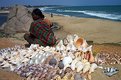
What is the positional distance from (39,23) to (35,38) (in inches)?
19.2

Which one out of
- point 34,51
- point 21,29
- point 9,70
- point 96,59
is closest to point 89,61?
point 96,59

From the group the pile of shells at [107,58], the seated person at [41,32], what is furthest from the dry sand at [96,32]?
the pile of shells at [107,58]

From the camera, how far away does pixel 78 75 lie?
7031 millimetres

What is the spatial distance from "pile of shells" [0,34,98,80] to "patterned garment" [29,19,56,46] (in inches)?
24.5

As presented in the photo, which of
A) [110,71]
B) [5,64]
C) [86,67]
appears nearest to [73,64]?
[86,67]

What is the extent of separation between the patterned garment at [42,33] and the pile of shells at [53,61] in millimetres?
622

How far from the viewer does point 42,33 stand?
9.28 m

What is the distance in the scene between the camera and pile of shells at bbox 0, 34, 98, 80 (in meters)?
7.21

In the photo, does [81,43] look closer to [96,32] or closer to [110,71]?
[110,71]

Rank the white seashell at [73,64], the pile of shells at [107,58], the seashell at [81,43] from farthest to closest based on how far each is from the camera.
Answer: the seashell at [81,43]
the pile of shells at [107,58]
the white seashell at [73,64]

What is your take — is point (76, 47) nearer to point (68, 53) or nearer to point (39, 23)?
point (68, 53)

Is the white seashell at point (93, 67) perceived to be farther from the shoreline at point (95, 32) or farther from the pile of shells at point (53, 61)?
the shoreline at point (95, 32)

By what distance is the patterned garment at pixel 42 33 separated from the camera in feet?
30.0

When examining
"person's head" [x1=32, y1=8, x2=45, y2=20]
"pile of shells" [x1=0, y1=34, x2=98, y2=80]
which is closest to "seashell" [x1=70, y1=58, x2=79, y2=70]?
"pile of shells" [x1=0, y1=34, x2=98, y2=80]
